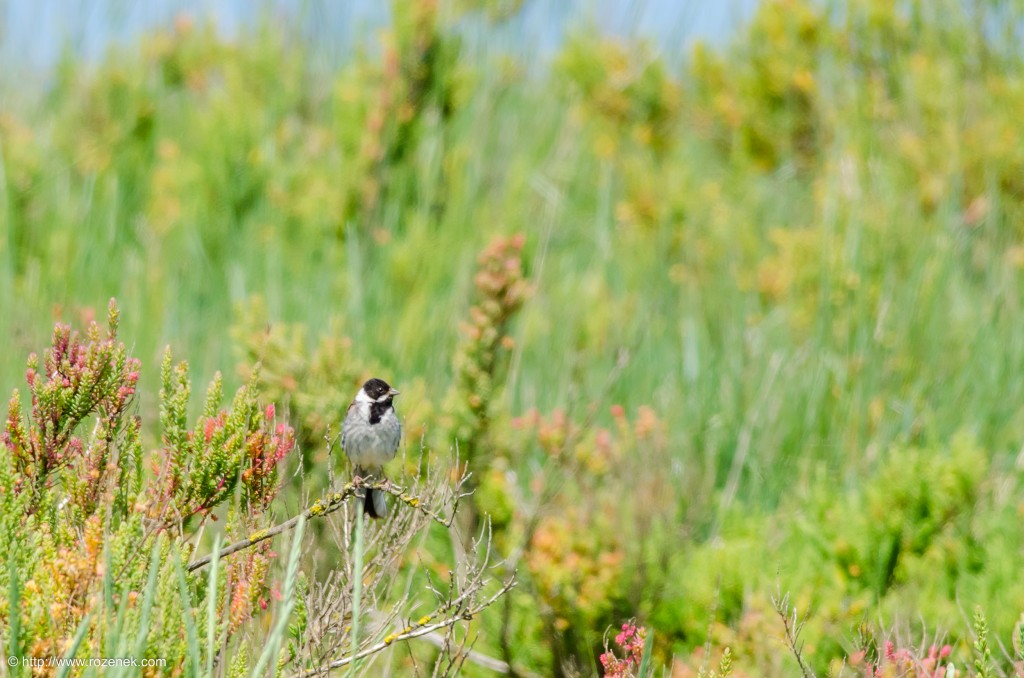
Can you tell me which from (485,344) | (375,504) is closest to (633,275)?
(485,344)

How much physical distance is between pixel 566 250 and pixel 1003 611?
13.0 ft

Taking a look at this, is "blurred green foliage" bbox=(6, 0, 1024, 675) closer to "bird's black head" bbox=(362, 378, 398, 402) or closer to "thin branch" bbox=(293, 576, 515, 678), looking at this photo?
"bird's black head" bbox=(362, 378, 398, 402)

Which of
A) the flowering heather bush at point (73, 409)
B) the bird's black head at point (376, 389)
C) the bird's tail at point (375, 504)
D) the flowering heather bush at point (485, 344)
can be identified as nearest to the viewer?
the flowering heather bush at point (73, 409)

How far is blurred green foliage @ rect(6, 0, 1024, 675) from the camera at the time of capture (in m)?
4.00

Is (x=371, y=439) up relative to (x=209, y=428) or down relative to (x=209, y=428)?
down

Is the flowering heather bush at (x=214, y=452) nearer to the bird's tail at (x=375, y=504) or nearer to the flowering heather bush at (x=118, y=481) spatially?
the flowering heather bush at (x=118, y=481)

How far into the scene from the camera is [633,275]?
22.3 ft

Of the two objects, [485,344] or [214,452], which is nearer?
[214,452]

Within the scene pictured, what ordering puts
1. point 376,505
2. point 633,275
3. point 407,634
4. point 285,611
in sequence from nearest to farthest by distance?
point 285,611 < point 407,634 < point 376,505 < point 633,275

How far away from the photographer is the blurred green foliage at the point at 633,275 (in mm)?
3996

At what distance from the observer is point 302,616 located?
7.93 feet

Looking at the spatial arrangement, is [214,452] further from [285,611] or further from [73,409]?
[285,611]

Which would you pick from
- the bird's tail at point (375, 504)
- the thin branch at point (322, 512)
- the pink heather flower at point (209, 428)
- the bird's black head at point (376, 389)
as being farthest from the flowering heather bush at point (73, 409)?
the bird's black head at point (376, 389)

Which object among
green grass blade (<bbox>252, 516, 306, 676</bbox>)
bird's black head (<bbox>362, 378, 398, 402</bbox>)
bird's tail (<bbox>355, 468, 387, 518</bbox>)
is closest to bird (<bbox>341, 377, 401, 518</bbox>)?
bird's tail (<bbox>355, 468, 387, 518</bbox>)
